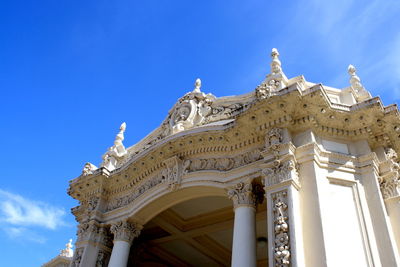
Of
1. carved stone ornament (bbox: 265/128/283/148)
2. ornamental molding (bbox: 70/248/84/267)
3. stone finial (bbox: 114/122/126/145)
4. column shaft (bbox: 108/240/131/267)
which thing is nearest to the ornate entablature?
carved stone ornament (bbox: 265/128/283/148)

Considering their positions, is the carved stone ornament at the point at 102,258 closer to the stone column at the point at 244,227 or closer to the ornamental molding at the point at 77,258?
the ornamental molding at the point at 77,258

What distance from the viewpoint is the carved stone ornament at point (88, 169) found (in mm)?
14053

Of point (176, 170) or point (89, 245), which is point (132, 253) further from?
point (176, 170)

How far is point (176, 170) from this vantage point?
39.5ft

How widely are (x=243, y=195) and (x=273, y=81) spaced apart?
3381 mm

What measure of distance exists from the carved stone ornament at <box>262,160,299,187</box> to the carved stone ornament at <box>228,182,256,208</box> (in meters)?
0.70

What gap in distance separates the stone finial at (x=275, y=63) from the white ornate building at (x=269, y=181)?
39mm

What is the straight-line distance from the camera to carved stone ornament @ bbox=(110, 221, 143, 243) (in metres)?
12.5

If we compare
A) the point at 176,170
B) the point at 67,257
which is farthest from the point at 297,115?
the point at 67,257

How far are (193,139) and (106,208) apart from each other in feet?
14.3

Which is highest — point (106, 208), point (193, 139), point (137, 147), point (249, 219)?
point (137, 147)

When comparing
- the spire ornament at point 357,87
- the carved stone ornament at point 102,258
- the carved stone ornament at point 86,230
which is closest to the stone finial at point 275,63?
the spire ornament at point 357,87

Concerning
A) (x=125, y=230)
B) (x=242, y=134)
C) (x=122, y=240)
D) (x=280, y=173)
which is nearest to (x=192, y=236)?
(x=125, y=230)

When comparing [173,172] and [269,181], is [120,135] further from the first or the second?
[269,181]
